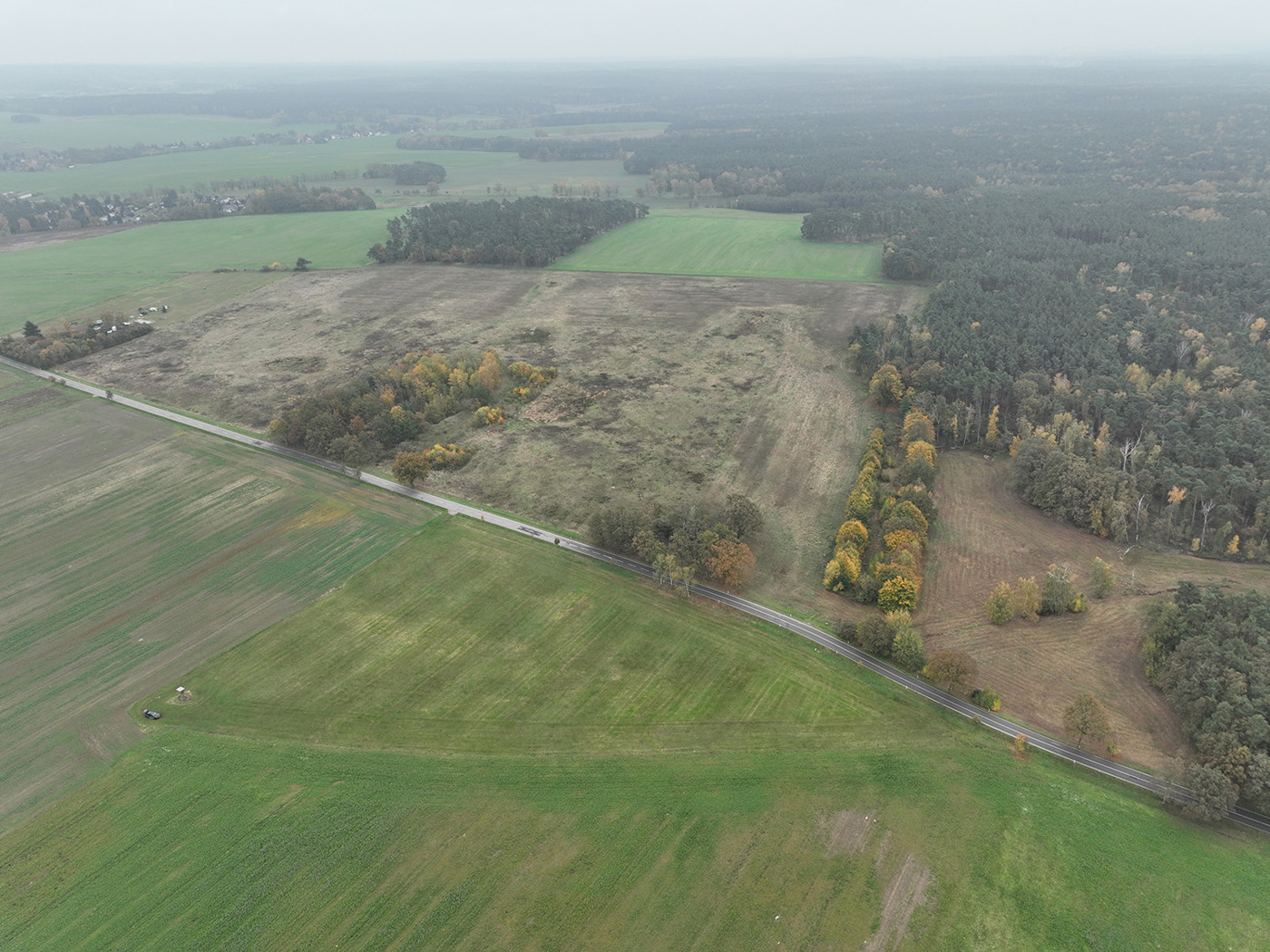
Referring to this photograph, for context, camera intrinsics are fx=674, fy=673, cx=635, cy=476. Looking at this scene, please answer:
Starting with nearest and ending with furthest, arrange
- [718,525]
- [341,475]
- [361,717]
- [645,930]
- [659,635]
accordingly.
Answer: [645,930] < [361,717] < [659,635] < [718,525] < [341,475]

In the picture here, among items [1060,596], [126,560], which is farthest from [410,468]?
[1060,596]

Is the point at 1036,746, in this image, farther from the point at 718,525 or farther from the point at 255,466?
the point at 255,466

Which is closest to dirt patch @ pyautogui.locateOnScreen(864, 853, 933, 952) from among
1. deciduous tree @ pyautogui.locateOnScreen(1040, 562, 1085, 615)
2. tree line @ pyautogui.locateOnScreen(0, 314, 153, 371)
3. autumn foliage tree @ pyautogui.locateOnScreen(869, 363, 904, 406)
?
deciduous tree @ pyautogui.locateOnScreen(1040, 562, 1085, 615)

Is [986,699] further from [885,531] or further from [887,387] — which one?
[887,387]

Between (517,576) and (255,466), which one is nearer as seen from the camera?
(517,576)

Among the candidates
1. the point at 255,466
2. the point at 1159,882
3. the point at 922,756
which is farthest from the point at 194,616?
the point at 1159,882

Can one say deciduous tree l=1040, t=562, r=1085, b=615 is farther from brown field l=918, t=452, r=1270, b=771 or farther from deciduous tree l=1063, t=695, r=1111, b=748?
deciduous tree l=1063, t=695, r=1111, b=748

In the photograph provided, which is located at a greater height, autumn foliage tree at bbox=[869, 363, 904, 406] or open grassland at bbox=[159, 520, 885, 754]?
autumn foliage tree at bbox=[869, 363, 904, 406]
